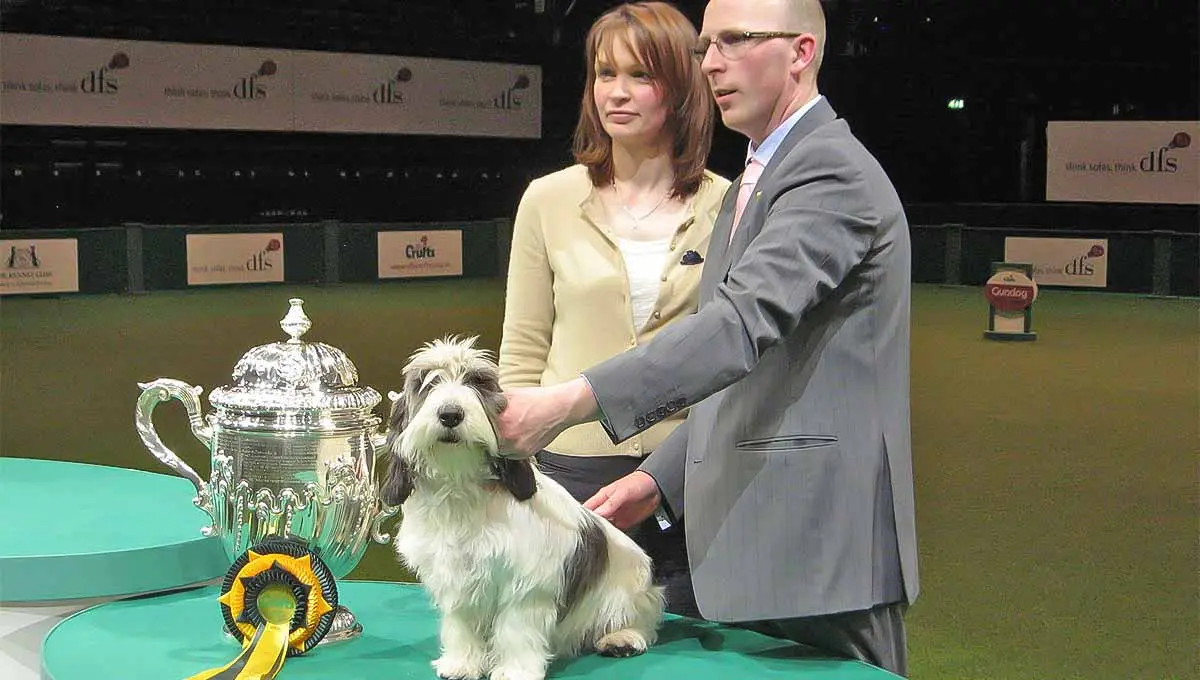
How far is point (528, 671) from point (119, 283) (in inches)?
539

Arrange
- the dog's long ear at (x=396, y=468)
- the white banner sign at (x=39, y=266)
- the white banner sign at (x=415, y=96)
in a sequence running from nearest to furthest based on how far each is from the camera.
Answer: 1. the dog's long ear at (x=396, y=468)
2. the white banner sign at (x=39, y=266)
3. the white banner sign at (x=415, y=96)

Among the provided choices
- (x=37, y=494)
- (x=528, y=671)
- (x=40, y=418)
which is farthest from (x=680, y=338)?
(x=40, y=418)

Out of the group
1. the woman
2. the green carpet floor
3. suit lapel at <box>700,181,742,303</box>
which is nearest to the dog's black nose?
suit lapel at <box>700,181,742,303</box>

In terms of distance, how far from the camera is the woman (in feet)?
8.23

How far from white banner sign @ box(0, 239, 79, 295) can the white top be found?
1206 cm

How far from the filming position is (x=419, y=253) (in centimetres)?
1633

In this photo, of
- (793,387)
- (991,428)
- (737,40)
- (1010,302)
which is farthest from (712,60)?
(1010,302)

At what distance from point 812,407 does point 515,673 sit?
50 cm

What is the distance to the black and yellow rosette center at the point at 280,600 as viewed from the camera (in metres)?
1.78

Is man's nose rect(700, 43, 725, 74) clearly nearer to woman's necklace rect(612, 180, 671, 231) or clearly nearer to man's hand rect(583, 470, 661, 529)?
man's hand rect(583, 470, 661, 529)

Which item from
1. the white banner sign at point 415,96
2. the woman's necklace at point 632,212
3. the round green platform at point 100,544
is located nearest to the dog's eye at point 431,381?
the round green platform at point 100,544

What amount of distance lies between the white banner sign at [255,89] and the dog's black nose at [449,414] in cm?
1633

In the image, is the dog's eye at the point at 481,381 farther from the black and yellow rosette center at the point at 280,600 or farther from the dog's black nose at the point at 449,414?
the black and yellow rosette center at the point at 280,600

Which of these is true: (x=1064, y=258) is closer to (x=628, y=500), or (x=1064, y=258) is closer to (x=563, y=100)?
(x=563, y=100)
